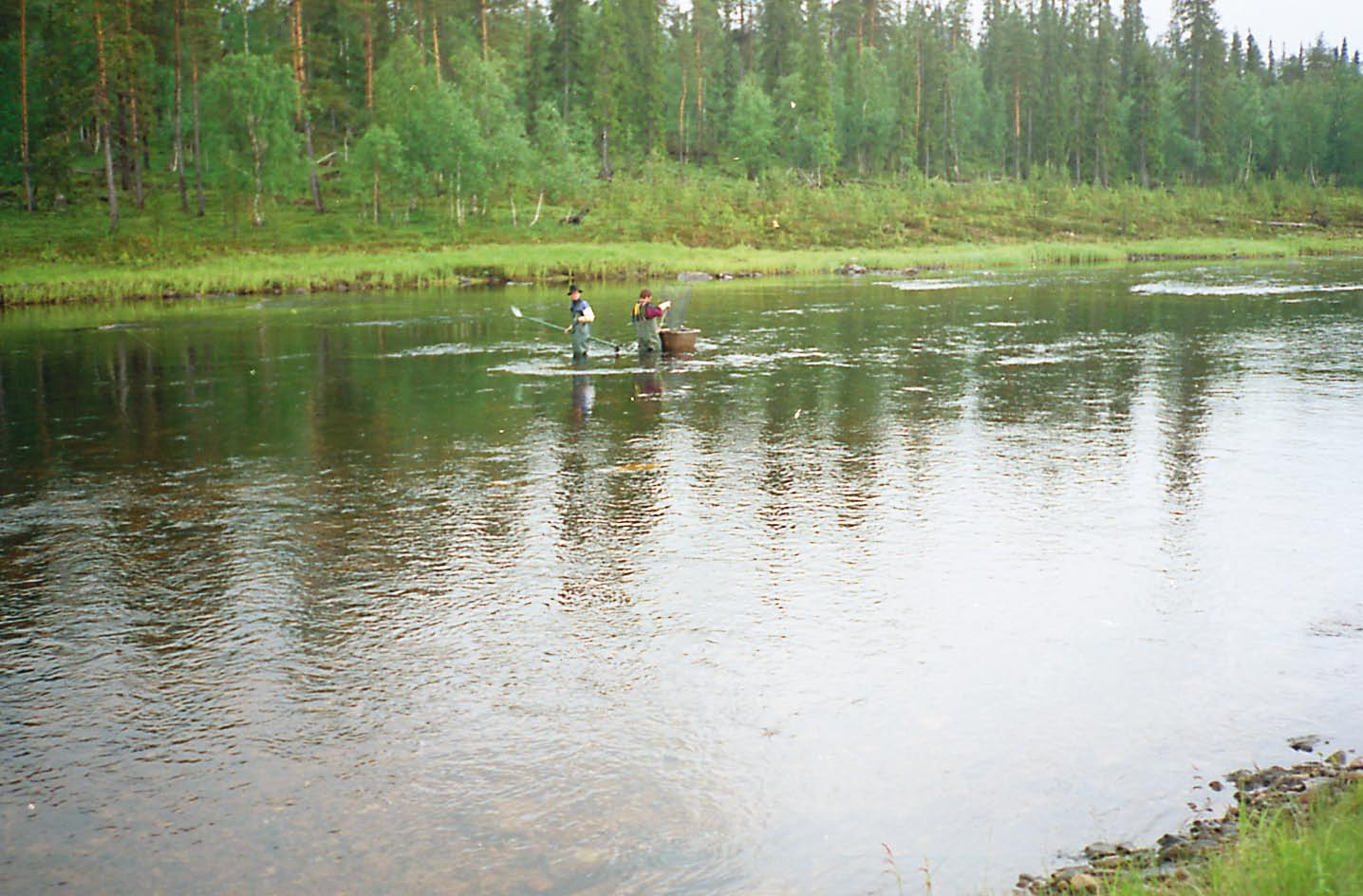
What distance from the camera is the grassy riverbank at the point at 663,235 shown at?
54875mm

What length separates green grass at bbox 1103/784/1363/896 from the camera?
15.4ft

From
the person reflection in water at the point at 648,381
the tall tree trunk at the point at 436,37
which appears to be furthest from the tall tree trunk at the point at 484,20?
the person reflection in water at the point at 648,381

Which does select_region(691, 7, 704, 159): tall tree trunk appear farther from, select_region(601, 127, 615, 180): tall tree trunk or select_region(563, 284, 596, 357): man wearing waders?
select_region(563, 284, 596, 357): man wearing waders

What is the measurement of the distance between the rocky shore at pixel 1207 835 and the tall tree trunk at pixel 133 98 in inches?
2658

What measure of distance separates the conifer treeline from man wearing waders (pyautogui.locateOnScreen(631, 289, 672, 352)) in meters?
43.0

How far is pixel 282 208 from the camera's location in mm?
73000

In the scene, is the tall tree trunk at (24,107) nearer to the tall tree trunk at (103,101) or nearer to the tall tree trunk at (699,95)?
the tall tree trunk at (103,101)

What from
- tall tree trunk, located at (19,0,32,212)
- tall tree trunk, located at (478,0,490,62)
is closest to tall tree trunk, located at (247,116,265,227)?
tall tree trunk, located at (19,0,32,212)

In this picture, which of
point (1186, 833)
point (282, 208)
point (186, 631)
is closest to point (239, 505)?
point (186, 631)

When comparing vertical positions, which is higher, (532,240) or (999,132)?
(999,132)

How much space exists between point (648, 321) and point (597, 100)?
2666 inches

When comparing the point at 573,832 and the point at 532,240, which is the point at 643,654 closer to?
the point at 573,832

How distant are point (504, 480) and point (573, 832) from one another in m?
8.88

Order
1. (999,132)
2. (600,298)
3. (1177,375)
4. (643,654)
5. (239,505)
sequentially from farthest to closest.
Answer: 1. (999,132)
2. (600,298)
3. (1177,375)
4. (239,505)
5. (643,654)
